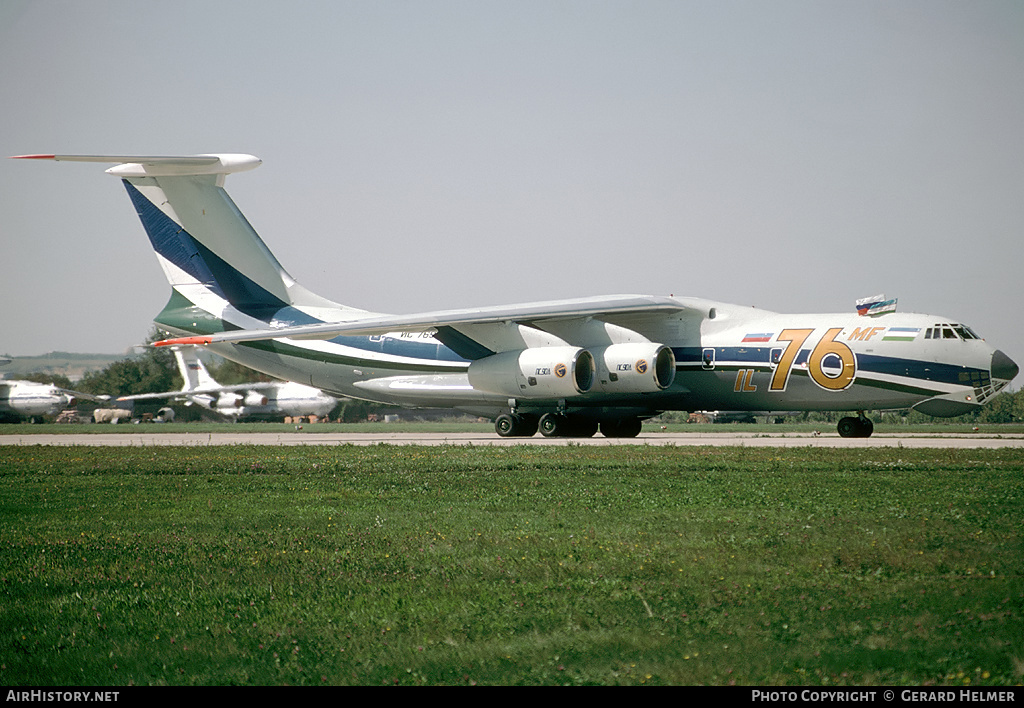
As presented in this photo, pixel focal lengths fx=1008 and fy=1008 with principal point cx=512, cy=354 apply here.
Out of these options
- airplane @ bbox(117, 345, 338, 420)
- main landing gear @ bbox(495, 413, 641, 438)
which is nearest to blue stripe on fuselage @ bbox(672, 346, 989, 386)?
main landing gear @ bbox(495, 413, 641, 438)

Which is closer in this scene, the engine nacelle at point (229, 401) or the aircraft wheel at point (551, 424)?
the aircraft wheel at point (551, 424)

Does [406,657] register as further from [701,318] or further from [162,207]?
[162,207]

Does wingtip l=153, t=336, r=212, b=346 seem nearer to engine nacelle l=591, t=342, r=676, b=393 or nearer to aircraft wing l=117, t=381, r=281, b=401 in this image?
engine nacelle l=591, t=342, r=676, b=393

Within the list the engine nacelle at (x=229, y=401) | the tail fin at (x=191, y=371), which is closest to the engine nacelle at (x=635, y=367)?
the tail fin at (x=191, y=371)

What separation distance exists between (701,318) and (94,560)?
19.4 m

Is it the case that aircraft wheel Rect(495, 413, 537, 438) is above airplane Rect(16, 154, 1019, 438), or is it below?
below

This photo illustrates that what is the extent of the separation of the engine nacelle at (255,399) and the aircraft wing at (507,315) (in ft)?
86.9

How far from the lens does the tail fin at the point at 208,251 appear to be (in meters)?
28.7

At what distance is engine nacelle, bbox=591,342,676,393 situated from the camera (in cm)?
2409

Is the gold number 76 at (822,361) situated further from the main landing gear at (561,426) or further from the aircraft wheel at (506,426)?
the aircraft wheel at (506,426)

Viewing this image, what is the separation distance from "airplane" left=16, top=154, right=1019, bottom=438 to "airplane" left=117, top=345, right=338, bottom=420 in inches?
767

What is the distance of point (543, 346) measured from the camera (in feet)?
87.8

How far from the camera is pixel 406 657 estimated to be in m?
5.33

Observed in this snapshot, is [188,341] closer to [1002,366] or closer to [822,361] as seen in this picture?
[822,361]
